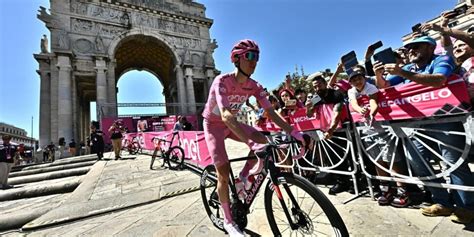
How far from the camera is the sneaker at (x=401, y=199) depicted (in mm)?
2771

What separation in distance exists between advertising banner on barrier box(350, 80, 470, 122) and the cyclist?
161 centimetres

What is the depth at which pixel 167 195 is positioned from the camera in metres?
4.37

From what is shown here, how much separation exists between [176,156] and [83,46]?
22.3 meters

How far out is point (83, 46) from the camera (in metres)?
23.2

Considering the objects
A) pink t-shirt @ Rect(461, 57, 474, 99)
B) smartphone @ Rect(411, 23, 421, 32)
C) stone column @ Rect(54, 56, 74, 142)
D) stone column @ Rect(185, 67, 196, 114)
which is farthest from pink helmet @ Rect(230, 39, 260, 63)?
stone column @ Rect(185, 67, 196, 114)

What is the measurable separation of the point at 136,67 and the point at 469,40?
1507 inches

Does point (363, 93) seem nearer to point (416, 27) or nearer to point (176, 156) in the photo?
point (416, 27)

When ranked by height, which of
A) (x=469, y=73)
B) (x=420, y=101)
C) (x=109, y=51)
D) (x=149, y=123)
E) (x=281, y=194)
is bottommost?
(x=281, y=194)

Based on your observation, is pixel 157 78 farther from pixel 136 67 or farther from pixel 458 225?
pixel 458 225

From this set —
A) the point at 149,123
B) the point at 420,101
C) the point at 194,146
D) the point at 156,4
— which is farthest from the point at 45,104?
the point at 420,101

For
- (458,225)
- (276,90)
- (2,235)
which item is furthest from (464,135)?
(2,235)

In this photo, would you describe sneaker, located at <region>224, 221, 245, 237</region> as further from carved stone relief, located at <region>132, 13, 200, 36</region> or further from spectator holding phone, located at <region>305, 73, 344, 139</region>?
carved stone relief, located at <region>132, 13, 200, 36</region>

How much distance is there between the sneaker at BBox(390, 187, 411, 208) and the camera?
2.77 metres

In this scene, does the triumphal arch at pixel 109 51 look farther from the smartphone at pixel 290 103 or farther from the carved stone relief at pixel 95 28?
the smartphone at pixel 290 103
